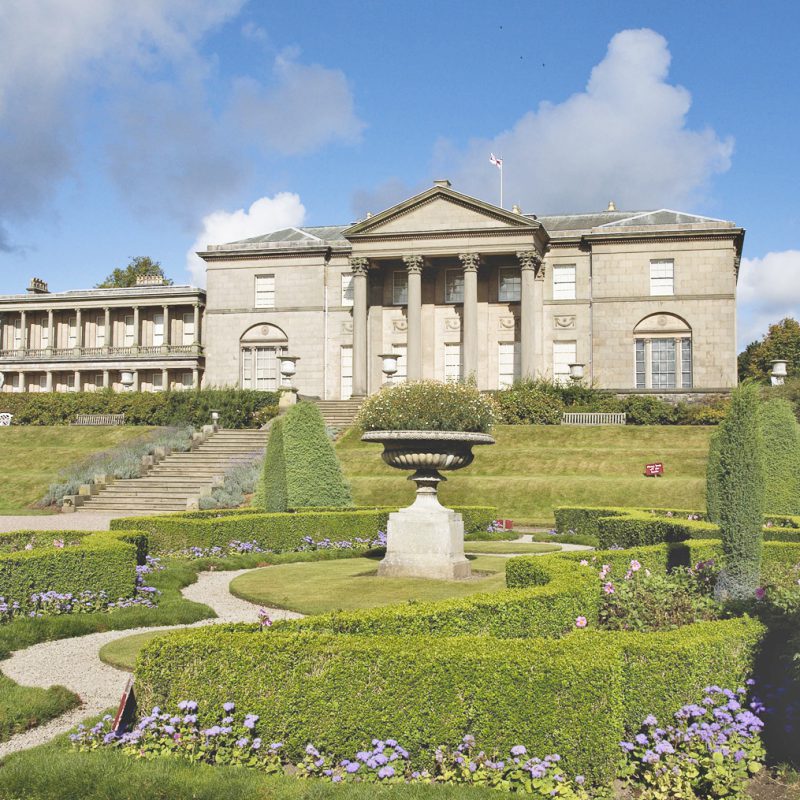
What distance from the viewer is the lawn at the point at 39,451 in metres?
31.5

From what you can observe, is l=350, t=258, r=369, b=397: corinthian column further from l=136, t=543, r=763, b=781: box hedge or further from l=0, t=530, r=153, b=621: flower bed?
l=136, t=543, r=763, b=781: box hedge

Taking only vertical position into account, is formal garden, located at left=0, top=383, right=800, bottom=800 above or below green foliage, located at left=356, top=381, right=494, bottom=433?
below

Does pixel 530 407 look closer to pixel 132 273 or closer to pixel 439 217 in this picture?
pixel 439 217

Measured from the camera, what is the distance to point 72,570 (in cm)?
1181

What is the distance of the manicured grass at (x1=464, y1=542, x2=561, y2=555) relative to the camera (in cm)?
1820

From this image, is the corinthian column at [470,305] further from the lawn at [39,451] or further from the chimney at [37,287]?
the chimney at [37,287]

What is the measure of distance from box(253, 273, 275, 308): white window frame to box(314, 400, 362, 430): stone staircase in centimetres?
876

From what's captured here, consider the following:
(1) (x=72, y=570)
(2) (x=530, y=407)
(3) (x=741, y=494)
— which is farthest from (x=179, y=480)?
(3) (x=741, y=494)

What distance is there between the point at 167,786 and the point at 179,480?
2599 cm

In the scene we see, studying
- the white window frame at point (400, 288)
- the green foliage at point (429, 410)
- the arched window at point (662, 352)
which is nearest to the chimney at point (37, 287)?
the white window frame at point (400, 288)

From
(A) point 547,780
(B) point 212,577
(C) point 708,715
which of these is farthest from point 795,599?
(B) point 212,577

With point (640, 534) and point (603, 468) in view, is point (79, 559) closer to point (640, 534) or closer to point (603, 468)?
point (640, 534)

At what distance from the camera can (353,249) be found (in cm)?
4547

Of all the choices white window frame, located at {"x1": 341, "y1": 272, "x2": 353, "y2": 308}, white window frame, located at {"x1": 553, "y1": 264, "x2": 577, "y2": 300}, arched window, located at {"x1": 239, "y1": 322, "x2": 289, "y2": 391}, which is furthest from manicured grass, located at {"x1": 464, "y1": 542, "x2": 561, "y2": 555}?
arched window, located at {"x1": 239, "y1": 322, "x2": 289, "y2": 391}
